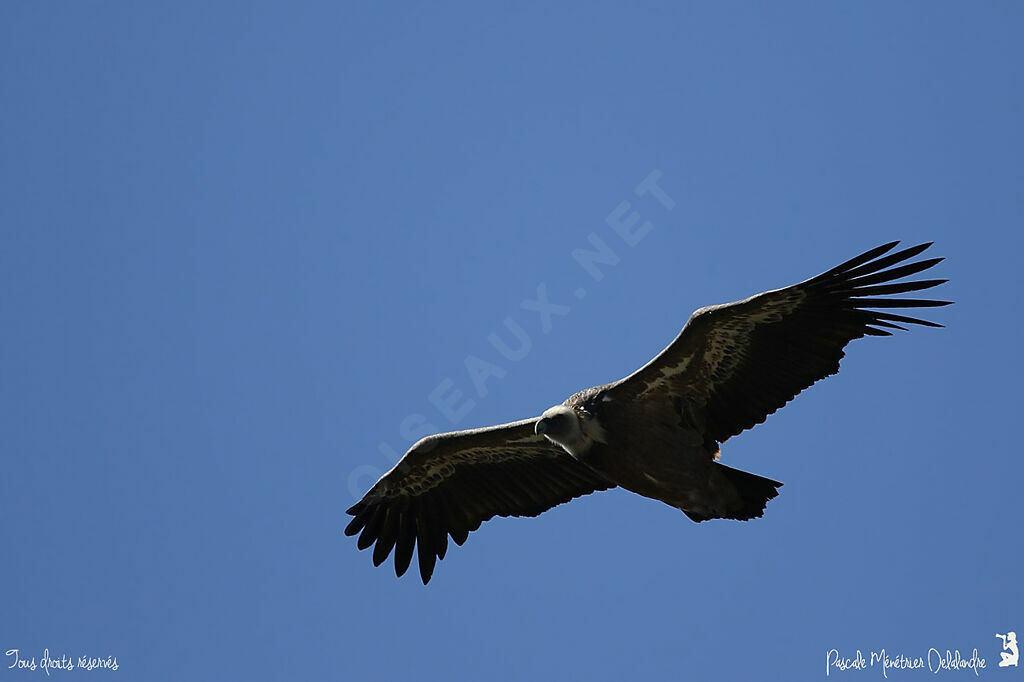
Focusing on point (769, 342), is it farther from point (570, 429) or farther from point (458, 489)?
point (458, 489)

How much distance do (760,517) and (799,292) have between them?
2439mm

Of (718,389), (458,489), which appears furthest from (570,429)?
(458,489)

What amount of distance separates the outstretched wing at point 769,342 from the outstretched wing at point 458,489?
6.10 feet

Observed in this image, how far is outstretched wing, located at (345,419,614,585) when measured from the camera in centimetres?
1538

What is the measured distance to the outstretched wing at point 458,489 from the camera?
50.5 ft

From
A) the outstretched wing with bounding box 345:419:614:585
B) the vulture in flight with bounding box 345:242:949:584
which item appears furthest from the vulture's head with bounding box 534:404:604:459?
the outstretched wing with bounding box 345:419:614:585

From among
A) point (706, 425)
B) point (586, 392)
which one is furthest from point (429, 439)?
point (706, 425)

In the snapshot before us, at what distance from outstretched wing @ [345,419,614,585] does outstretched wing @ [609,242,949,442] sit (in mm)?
1859

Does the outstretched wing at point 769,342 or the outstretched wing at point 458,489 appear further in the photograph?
the outstretched wing at point 458,489

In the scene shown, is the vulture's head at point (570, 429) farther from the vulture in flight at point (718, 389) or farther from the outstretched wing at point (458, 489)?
the outstretched wing at point (458, 489)

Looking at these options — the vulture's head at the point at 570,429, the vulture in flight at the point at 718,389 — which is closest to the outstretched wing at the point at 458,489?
the vulture in flight at the point at 718,389

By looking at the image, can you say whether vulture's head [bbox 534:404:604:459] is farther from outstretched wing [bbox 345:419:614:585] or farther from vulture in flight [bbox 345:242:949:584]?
outstretched wing [bbox 345:419:614:585]

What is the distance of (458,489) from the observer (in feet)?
52.2

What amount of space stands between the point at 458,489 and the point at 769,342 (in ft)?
14.4
